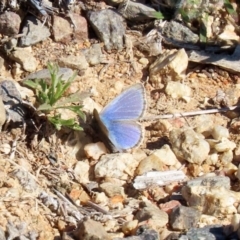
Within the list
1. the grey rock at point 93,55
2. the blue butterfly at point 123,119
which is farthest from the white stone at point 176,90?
the grey rock at point 93,55

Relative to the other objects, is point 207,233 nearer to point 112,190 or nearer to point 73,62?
point 112,190

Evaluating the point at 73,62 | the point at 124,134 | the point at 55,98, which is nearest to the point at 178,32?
the point at 73,62

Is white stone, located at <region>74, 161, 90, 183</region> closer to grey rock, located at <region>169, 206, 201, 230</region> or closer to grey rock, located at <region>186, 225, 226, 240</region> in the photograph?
grey rock, located at <region>169, 206, 201, 230</region>

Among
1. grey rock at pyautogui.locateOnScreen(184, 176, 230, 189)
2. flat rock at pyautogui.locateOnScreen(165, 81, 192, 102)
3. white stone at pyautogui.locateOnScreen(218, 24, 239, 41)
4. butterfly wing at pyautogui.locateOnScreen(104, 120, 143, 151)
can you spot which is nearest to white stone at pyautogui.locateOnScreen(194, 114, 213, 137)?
flat rock at pyautogui.locateOnScreen(165, 81, 192, 102)

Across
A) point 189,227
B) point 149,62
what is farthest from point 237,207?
point 149,62

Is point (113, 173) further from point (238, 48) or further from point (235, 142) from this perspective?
point (238, 48)

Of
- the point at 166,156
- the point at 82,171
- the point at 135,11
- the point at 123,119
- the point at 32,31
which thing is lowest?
the point at 82,171
